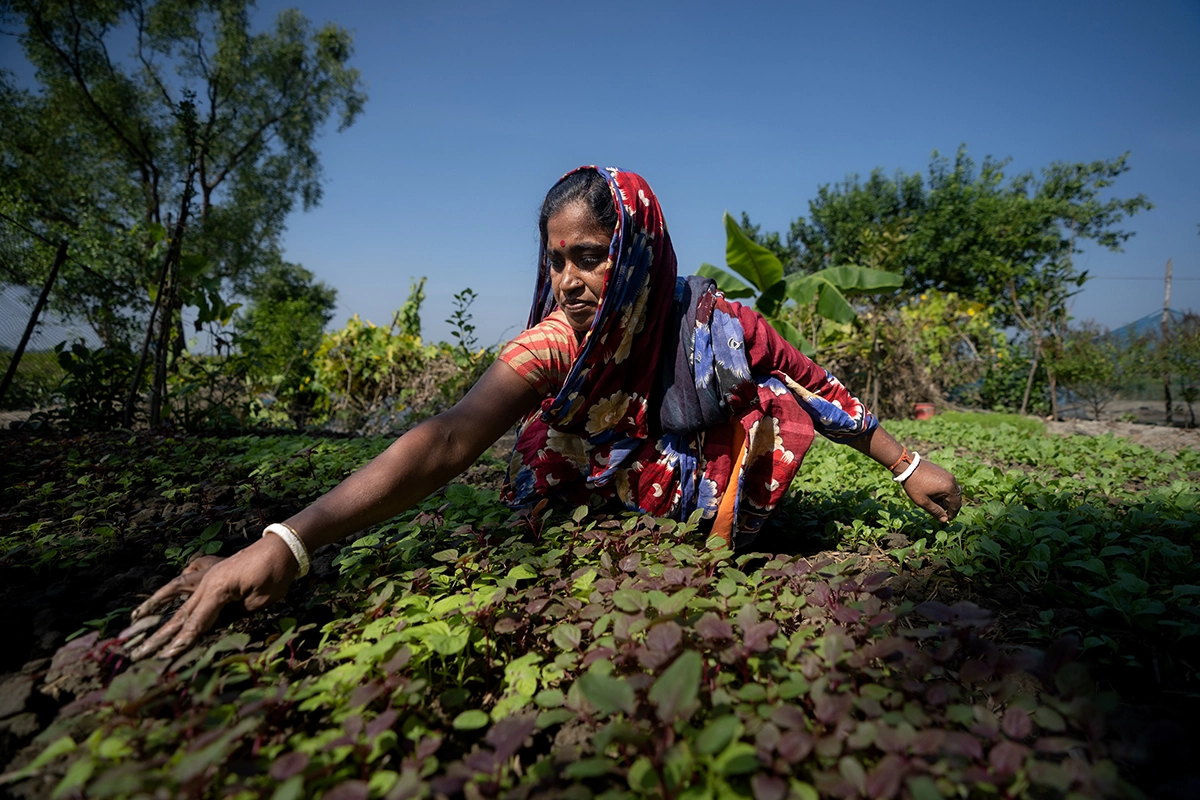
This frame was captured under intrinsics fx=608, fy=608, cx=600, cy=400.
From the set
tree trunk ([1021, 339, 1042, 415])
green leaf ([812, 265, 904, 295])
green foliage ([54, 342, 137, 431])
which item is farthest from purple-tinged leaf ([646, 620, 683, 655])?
tree trunk ([1021, 339, 1042, 415])

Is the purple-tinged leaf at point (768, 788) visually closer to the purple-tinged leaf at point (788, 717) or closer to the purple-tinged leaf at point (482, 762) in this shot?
the purple-tinged leaf at point (788, 717)

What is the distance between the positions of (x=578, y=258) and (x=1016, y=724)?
5.29ft

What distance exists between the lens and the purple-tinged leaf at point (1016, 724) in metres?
0.94

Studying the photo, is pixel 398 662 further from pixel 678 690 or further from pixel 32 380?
pixel 32 380

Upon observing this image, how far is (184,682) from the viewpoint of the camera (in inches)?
48.4

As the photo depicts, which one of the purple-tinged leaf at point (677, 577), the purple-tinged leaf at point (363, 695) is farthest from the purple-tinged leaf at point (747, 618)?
the purple-tinged leaf at point (363, 695)

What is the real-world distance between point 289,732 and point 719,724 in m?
0.80

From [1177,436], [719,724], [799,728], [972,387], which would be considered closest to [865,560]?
[799,728]

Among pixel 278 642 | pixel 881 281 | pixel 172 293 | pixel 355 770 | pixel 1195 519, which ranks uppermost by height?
pixel 881 281

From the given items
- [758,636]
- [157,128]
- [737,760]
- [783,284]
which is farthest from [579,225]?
[157,128]

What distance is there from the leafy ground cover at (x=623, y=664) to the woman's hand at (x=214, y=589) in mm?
52

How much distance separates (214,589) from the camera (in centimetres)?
131

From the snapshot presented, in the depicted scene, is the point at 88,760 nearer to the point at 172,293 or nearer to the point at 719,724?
the point at 719,724

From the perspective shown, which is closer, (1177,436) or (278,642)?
(278,642)
